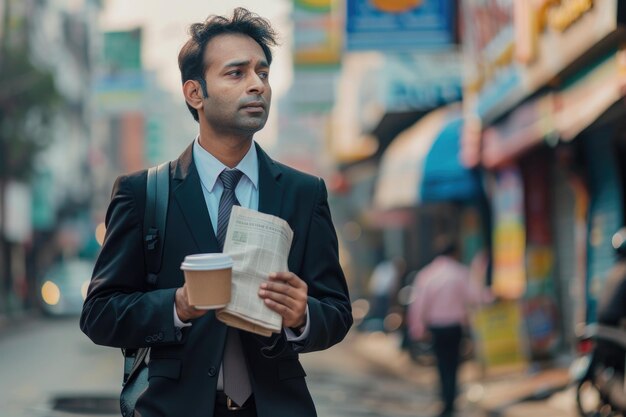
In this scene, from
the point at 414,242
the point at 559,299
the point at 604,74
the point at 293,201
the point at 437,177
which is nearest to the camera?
the point at 293,201

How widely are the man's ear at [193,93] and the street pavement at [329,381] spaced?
27.6 ft

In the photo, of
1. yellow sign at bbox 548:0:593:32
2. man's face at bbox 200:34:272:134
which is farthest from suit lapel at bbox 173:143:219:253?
yellow sign at bbox 548:0:593:32

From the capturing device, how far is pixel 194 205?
12.6 ft

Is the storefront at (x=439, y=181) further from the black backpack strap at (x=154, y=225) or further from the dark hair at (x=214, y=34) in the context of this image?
the black backpack strap at (x=154, y=225)

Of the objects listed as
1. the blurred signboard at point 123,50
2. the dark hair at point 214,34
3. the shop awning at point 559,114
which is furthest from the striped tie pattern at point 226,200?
the blurred signboard at point 123,50

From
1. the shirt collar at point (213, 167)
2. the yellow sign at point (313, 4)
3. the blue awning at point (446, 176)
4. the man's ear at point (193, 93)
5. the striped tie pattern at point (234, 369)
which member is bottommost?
the blue awning at point (446, 176)

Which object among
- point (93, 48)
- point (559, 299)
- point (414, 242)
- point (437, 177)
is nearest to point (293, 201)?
point (559, 299)

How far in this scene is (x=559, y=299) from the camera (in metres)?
19.2

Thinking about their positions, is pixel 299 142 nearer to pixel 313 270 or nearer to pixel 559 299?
pixel 559 299

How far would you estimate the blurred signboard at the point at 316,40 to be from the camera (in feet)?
139

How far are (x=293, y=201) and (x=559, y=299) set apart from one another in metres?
15.8

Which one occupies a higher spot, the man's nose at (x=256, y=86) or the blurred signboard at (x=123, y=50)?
the blurred signboard at (x=123, y=50)

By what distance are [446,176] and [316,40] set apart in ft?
64.4

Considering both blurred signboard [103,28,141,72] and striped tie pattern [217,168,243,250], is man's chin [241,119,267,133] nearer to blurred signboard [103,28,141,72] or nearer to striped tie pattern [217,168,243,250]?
striped tie pattern [217,168,243,250]
